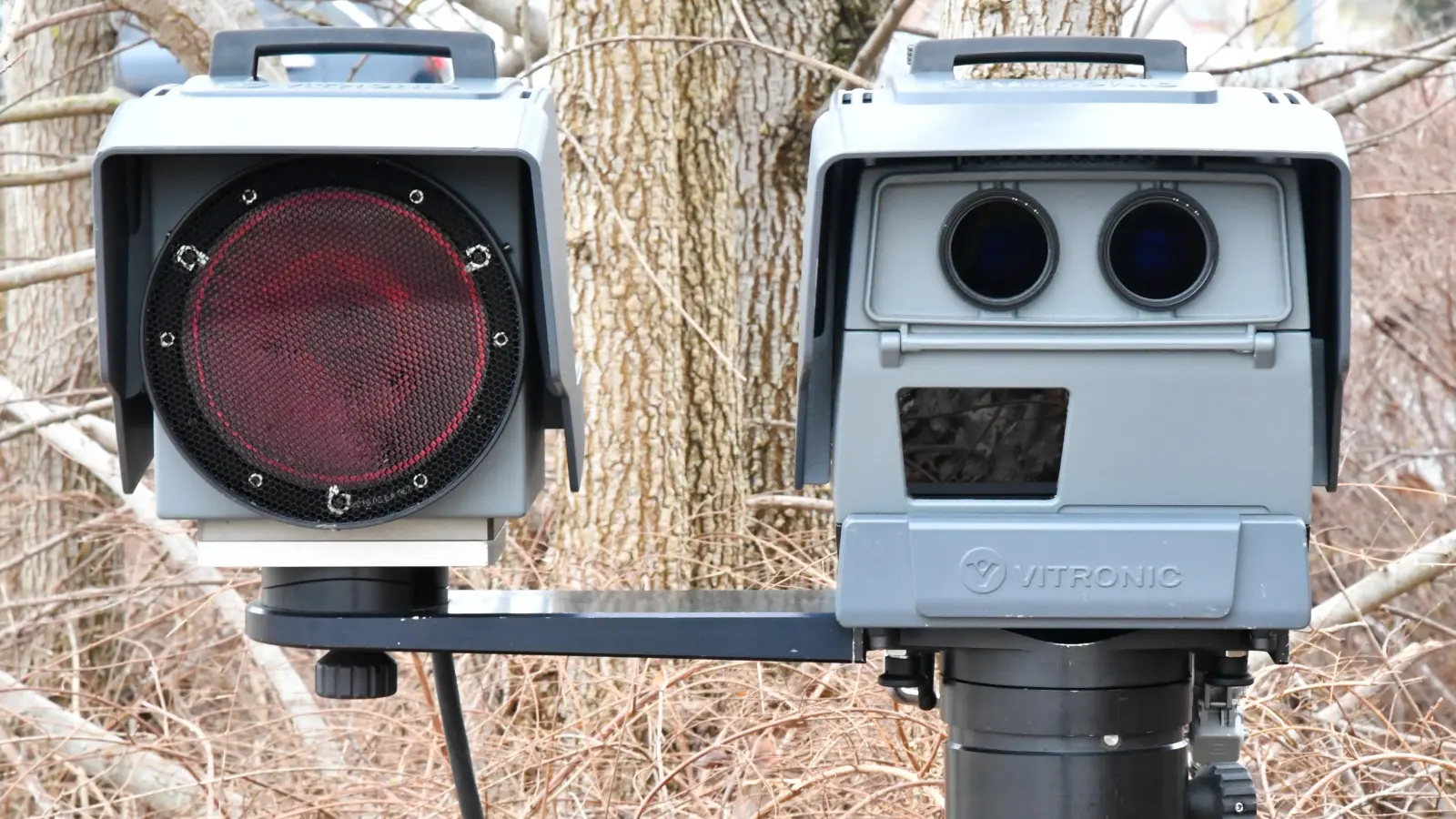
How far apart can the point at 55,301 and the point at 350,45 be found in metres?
5.00

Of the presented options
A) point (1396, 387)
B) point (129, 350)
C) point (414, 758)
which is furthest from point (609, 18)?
point (1396, 387)

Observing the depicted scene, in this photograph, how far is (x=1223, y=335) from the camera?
1.16 metres

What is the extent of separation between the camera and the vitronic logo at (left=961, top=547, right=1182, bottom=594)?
45.9 inches

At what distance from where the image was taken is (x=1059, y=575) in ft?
3.84

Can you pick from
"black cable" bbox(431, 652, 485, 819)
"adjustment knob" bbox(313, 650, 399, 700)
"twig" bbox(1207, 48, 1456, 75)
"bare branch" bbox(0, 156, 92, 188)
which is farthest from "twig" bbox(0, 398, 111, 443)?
"twig" bbox(1207, 48, 1456, 75)

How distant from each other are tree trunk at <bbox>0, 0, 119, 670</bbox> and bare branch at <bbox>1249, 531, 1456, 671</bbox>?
4373 millimetres

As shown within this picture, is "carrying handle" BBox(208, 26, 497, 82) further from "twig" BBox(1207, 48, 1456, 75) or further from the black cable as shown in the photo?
"twig" BBox(1207, 48, 1456, 75)

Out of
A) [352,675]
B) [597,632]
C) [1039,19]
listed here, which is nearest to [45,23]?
[1039,19]

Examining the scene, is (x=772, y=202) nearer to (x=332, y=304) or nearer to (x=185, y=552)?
(x=185, y=552)

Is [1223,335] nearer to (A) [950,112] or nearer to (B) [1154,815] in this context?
(A) [950,112]

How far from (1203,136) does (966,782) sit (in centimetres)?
58

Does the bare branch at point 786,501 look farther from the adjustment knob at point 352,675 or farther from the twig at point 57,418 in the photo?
the adjustment knob at point 352,675

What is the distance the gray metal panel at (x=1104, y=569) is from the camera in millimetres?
1164

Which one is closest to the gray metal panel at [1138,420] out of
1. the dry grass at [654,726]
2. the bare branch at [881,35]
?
the dry grass at [654,726]
